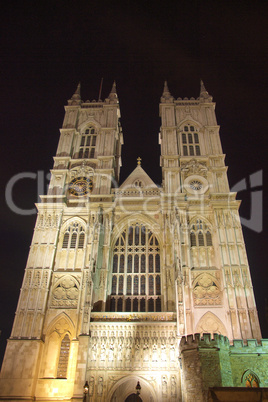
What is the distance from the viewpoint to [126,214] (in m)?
29.8

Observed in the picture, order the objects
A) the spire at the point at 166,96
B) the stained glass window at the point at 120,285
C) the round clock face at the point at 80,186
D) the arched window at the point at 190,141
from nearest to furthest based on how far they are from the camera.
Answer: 1. the stained glass window at the point at 120,285
2. the round clock face at the point at 80,186
3. the arched window at the point at 190,141
4. the spire at the point at 166,96

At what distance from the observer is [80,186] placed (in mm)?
32156

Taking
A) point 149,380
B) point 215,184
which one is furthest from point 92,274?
point 215,184

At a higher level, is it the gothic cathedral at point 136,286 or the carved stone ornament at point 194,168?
the carved stone ornament at point 194,168

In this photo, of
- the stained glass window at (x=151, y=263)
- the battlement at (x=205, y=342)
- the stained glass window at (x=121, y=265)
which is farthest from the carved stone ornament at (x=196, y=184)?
the battlement at (x=205, y=342)

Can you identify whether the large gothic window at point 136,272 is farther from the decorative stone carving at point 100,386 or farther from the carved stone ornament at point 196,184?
the carved stone ornament at point 196,184

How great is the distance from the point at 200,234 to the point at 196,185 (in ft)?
17.0

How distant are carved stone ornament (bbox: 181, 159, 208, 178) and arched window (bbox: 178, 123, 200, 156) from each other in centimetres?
152

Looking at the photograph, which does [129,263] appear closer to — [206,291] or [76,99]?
[206,291]

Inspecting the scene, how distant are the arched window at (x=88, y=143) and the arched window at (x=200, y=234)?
12.9 metres

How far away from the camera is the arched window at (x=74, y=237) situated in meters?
28.2

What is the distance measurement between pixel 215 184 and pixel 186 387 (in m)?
17.7

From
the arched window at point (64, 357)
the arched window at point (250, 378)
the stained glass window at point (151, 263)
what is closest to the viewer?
the arched window at point (250, 378)

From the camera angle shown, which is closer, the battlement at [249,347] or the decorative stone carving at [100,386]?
the battlement at [249,347]
